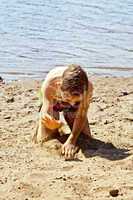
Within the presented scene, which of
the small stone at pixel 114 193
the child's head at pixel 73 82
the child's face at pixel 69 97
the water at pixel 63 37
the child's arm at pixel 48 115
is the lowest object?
the water at pixel 63 37

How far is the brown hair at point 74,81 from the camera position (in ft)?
15.7

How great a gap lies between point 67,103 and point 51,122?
0.24 metres

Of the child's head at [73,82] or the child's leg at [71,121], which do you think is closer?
the child's head at [73,82]

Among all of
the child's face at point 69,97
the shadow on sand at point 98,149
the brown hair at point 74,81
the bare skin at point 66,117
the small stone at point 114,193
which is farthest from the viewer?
the shadow on sand at point 98,149

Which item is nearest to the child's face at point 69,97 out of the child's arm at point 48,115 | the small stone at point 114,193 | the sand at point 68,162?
the child's arm at point 48,115

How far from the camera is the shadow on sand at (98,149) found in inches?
205

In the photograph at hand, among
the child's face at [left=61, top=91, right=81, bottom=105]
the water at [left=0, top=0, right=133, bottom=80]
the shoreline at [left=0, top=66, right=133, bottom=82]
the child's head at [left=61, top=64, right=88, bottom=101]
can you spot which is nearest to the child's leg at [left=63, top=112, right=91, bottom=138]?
the child's face at [left=61, top=91, right=81, bottom=105]

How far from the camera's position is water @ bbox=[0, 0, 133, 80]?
9.93m

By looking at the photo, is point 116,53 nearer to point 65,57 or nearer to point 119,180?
point 65,57

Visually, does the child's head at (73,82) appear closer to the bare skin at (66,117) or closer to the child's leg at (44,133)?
the bare skin at (66,117)

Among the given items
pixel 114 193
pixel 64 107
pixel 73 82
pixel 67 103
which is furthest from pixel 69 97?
pixel 114 193

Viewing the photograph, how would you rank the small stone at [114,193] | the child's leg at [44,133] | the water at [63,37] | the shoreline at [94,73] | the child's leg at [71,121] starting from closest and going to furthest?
the small stone at [114,193]
the child's leg at [71,121]
the child's leg at [44,133]
the shoreline at [94,73]
the water at [63,37]

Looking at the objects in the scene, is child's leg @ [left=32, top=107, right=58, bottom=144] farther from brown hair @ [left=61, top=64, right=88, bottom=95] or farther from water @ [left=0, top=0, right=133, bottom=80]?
water @ [left=0, top=0, right=133, bottom=80]

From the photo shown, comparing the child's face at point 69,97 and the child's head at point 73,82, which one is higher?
the child's head at point 73,82
